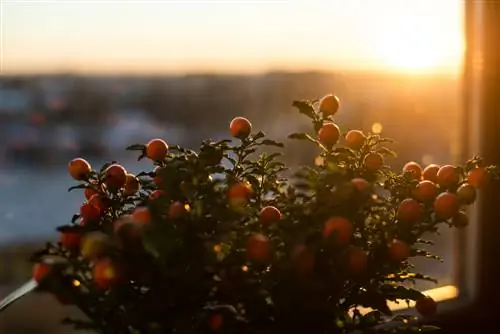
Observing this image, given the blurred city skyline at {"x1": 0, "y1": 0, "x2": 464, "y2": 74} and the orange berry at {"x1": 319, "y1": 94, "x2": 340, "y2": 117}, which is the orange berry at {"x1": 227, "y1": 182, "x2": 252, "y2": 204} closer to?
the orange berry at {"x1": 319, "y1": 94, "x2": 340, "y2": 117}

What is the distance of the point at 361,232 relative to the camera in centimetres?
77

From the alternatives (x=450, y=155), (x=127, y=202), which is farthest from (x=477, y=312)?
(x=127, y=202)

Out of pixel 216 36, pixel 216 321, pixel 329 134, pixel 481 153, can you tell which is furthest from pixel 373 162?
pixel 481 153

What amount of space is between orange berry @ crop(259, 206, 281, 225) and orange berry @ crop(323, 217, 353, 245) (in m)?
0.06

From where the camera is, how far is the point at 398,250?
0.70 m

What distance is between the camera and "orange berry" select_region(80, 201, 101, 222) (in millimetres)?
735

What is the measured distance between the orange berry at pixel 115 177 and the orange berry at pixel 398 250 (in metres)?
0.27

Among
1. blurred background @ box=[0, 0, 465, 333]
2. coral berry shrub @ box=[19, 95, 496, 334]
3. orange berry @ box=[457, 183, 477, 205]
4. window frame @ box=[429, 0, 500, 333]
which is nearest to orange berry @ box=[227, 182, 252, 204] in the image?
coral berry shrub @ box=[19, 95, 496, 334]

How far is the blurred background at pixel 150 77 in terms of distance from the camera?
1.33 m

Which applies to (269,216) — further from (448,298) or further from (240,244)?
(448,298)

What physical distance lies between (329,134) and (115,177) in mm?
224

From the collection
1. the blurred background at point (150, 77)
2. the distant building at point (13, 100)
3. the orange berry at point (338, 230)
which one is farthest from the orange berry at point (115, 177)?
the distant building at point (13, 100)

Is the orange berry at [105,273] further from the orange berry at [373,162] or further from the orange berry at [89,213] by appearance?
the orange berry at [373,162]

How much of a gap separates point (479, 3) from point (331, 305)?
1285 millimetres
